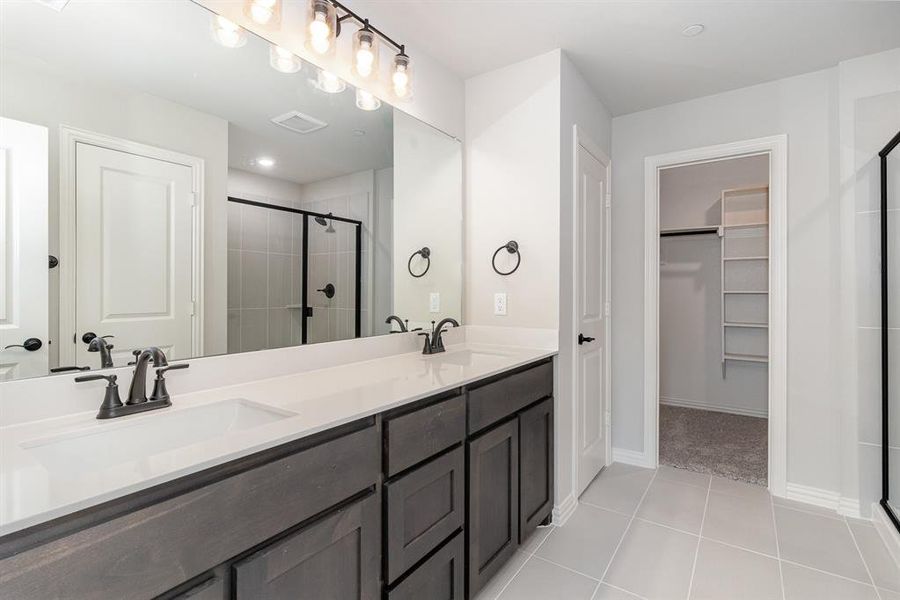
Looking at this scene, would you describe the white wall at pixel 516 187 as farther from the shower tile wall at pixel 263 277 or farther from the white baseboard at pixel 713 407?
the white baseboard at pixel 713 407

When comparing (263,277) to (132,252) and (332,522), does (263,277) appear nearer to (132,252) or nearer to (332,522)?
(132,252)

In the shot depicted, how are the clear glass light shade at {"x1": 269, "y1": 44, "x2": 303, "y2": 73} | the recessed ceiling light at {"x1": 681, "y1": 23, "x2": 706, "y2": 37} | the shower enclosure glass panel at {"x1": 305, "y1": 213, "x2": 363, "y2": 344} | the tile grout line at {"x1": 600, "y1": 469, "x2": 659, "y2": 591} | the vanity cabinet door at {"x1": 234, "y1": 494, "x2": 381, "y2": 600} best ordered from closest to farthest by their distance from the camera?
the vanity cabinet door at {"x1": 234, "y1": 494, "x2": 381, "y2": 600} < the clear glass light shade at {"x1": 269, "y1": 44, "x2": 303, "y2": 73} < the shower enclosure glass panel at {"x1": 305, "y1": 213, "x2": 363, "y2": 344} < the tile grout line at {"x1": 600, "y1": 469, "x2": 659, "y2": 591} < the recessed ceiling light at {"x1": 681, "y1": 23, "x2": 706, "y2": 37}

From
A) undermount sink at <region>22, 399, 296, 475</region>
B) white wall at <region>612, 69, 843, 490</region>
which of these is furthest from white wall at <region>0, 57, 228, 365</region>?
white wall at <region>612, 69, 843, 490</region>

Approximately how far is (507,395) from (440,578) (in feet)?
2.23

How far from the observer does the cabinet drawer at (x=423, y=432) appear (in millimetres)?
1210

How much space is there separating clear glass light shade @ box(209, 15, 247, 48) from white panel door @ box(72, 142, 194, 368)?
45cm

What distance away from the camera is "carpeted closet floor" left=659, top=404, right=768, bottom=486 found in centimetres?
285

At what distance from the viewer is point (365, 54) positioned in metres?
1.74

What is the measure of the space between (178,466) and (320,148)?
134 cm

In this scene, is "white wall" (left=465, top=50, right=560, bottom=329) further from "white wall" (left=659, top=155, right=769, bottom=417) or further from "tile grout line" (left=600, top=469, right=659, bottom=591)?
"white wall" (left=659, top=155, right=769, bottom=417)

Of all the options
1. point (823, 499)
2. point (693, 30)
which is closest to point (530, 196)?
point (693, 30)

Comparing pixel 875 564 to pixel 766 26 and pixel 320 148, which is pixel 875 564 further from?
pixel 320 148

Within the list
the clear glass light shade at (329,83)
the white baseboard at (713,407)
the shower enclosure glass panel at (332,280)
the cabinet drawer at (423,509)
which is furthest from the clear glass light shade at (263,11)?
the white baseboard at (713,407)

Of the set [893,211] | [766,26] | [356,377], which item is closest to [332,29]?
[356,377]
